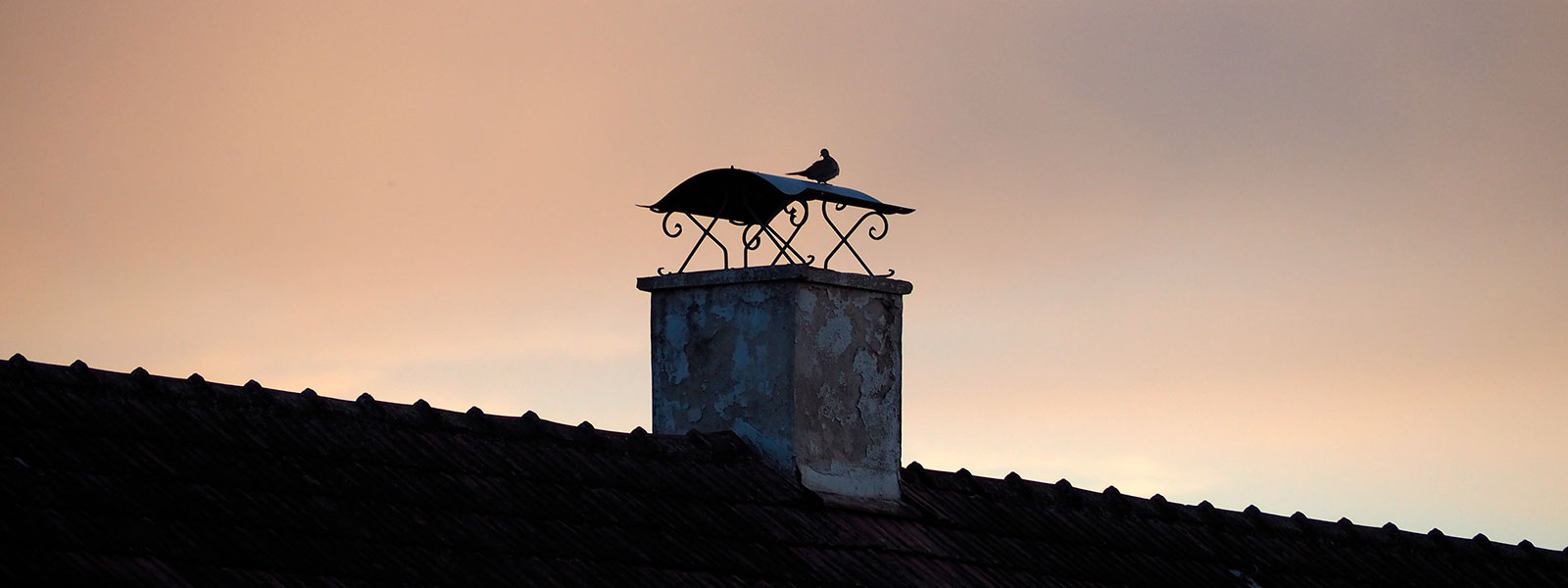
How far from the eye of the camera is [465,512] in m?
8.27

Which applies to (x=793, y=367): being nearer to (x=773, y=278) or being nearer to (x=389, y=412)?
(x=773, y=278)

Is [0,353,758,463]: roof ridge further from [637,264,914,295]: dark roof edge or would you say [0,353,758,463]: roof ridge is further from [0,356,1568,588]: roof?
[637,264,914,295]: dark roof edge

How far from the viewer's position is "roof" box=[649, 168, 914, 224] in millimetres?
10734

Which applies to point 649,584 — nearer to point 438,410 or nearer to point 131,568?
point 438,410

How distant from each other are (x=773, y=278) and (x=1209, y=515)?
10.4 ft

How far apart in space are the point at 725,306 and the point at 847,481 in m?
1.08

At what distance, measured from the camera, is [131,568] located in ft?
22.1

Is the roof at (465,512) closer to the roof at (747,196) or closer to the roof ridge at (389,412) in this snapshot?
the roof ridge at (389,412)

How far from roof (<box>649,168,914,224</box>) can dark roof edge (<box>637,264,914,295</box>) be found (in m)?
0.41

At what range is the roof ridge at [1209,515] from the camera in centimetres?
1103

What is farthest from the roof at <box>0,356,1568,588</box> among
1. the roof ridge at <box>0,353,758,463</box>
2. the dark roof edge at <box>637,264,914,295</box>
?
the dark roof edge at <box>637,264,914,295</box>

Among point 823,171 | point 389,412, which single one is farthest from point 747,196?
point 389,412

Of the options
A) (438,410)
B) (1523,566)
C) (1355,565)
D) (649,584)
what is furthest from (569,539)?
(1523,566)

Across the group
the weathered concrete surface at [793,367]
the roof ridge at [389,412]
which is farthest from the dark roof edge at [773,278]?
the roof ridge at [389,412]
